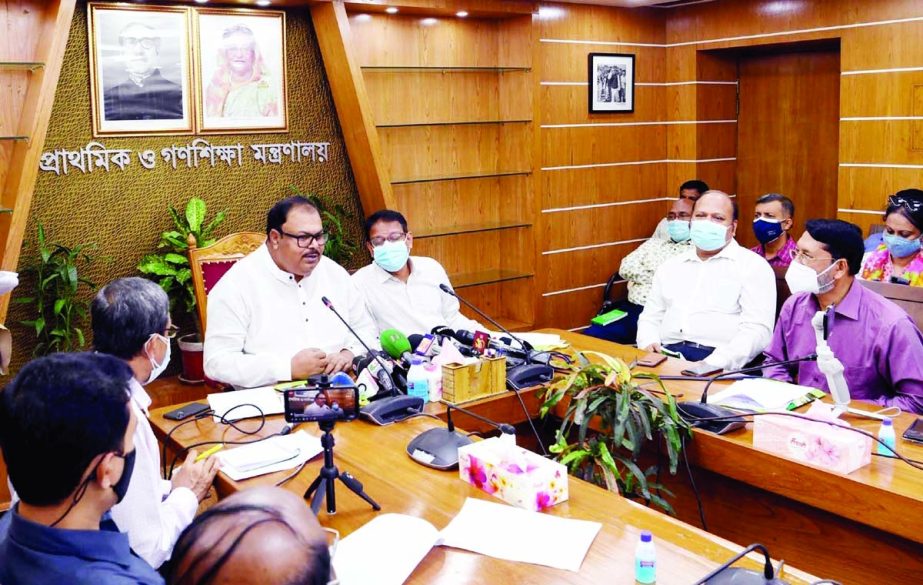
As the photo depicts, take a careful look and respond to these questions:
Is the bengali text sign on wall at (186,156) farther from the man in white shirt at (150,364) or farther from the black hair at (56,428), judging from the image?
the black hair at (56,428)

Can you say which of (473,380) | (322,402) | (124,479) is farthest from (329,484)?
(473,380)

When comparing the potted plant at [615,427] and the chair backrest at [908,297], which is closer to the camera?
the potted plant at [615,427]

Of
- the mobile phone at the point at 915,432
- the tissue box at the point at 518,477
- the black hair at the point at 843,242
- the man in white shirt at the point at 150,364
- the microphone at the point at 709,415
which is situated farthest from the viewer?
the black hair at the point at 843,242

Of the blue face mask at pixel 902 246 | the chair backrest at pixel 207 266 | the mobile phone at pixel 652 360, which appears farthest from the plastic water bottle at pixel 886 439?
the chair backrest at pixel 207 266

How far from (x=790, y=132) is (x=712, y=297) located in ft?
9.30

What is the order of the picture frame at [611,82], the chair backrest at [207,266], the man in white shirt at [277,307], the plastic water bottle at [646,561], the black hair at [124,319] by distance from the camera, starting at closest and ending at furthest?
1. the plastic water bottle at [646,561]
2. the black hair at [124,319]
3. the man in white shirt at [277,307]
4. the chair backrest at [207,266]
5. the picture frame at [611,82]

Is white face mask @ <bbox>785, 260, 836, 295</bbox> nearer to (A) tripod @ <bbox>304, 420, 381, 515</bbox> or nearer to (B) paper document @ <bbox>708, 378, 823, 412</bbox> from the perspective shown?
(B) paper document @ <bbox>708, 378, 823, 412</bbox>

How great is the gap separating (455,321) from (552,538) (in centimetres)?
225

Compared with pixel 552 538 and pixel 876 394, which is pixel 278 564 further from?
pixel 876 394

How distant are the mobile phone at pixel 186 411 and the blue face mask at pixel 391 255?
4.20 ft

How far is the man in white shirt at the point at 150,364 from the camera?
193cm

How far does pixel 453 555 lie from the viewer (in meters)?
1.83

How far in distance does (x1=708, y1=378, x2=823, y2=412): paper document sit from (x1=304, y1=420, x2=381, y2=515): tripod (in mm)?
1232

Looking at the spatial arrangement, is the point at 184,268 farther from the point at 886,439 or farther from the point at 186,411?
the point at 886,439
